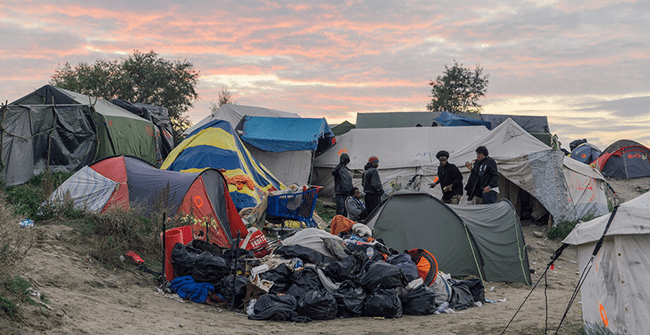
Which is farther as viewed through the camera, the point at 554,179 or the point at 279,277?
the point at 554,179

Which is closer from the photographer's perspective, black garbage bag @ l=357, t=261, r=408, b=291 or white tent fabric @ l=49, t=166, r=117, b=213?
black garbage bag @ l=357, t=261, r=408, b=291

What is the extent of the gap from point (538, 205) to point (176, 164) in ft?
32.6

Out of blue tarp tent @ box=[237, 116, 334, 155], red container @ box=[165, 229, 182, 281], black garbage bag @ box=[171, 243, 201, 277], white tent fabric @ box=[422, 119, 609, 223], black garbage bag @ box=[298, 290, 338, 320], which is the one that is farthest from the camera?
blue tarp tent @ box=[237, 116, 334, 155]

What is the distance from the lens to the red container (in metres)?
7.22

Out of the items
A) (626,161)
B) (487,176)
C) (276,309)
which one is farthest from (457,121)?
(276,309)

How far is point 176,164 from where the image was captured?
13.2 meters

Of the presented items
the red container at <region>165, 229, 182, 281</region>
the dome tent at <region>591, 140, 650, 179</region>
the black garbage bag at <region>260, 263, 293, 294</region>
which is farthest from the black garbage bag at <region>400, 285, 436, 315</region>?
the dome tent at <region>591, 140, 650, 179</region>

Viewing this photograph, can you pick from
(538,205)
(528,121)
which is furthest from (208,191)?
(528,121)

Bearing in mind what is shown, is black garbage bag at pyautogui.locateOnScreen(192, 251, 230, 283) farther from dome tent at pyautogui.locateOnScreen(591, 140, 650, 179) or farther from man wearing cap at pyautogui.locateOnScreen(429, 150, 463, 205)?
dome tent at pyautogui.locateOnScreen(591, 140, 650, 179)

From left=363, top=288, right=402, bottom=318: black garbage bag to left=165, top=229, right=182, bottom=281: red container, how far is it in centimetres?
269

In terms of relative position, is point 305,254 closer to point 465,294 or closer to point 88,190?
point 465,294

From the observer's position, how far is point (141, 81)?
28.1 m

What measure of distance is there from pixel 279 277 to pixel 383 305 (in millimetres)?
1373

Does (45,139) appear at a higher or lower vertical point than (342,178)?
higher
